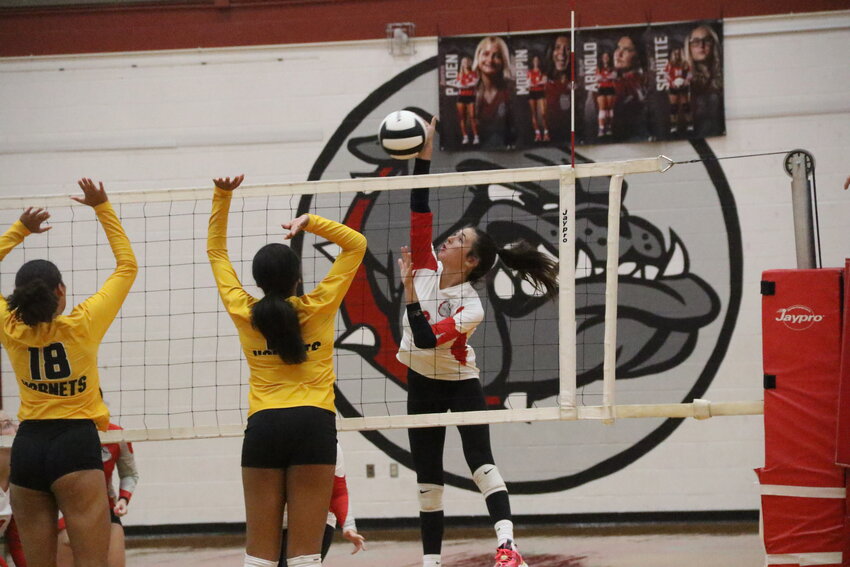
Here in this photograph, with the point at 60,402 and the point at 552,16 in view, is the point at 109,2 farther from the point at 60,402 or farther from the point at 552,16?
the point at 60,402

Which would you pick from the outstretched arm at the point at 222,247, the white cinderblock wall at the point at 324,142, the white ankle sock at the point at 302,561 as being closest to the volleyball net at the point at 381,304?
the white cinderblock wall at the point at 324,142

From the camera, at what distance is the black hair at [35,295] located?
12.8 feet

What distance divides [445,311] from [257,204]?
10.1 ft

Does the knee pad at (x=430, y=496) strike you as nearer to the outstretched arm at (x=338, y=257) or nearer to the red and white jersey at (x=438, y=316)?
the red and white jersey at (x=438, y=316)

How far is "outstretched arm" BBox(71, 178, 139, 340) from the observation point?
4.07m

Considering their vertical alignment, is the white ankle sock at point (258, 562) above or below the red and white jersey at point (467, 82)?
below

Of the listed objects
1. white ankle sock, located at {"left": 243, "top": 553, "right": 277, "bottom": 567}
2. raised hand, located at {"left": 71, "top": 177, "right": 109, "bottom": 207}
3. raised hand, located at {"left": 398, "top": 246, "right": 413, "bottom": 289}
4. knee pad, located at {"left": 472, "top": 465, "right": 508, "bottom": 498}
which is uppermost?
raised hand, located at {"left": 71, "top": 177, "right": 109, "bottom": 207}

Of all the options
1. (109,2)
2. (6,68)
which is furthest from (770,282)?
(6,68)

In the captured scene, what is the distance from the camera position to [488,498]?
4.64 m

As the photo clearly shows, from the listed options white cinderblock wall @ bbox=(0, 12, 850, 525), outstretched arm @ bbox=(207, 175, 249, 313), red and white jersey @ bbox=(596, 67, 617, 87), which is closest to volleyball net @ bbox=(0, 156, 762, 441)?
white cinderblock wall @ bbox=(0, 12, 850, 525)

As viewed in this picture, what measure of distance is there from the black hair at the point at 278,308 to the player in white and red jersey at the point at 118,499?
146 centimetres

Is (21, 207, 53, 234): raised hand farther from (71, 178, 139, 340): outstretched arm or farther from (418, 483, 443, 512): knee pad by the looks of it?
(418, 483, 443, 512): knee pad

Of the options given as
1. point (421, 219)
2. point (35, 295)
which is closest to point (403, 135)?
point (421, 219)

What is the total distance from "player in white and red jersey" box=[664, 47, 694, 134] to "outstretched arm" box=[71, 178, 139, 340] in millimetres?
4567
